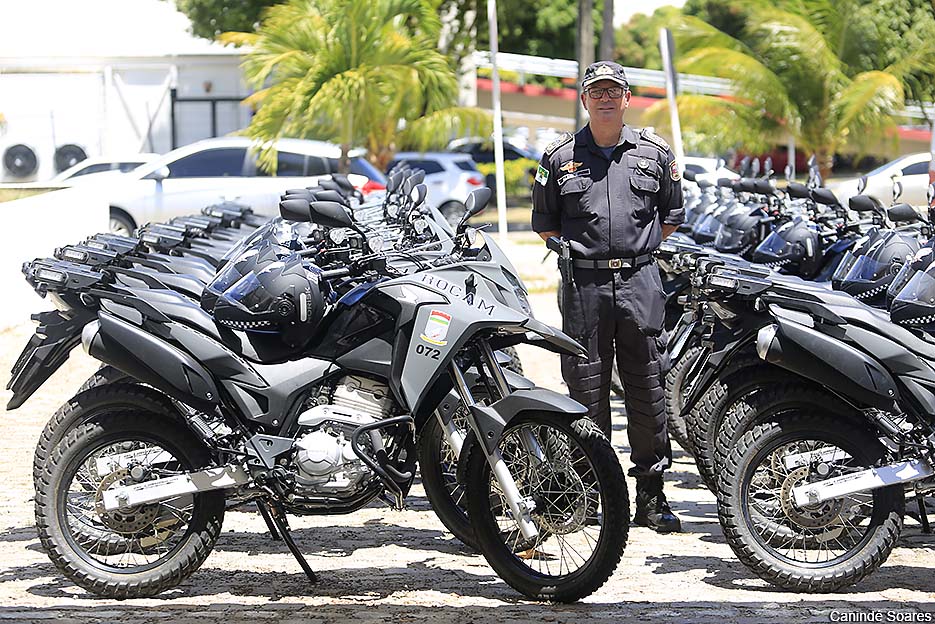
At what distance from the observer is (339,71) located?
727 inches

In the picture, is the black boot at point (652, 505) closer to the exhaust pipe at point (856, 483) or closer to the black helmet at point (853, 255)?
the exhaust pipe at point (856, 483)

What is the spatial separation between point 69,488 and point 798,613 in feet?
8.82

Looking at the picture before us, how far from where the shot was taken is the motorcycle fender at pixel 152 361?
5.06 m

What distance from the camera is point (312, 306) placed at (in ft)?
17.0

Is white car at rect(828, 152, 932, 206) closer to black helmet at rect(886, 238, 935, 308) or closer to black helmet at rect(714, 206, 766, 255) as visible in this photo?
black helmet at rect(714, 206, 766, 255)

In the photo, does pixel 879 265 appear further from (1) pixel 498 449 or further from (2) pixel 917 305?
(1) pixel 498 449

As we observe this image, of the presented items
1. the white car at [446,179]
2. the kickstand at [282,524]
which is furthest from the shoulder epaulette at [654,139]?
the white car at [446,179]

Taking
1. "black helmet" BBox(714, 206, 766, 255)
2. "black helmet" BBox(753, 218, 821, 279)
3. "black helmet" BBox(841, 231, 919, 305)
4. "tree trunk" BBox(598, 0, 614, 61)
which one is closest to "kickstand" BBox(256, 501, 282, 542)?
"black helmet" BBox(841, 231, 919, 305)

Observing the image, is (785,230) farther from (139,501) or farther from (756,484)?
(139,501)

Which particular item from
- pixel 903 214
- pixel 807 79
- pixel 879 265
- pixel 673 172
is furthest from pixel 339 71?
pixel 673 172

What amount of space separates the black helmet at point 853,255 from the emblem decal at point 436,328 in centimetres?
309

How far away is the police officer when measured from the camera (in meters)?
5.98

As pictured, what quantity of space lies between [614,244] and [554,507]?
1.45 m

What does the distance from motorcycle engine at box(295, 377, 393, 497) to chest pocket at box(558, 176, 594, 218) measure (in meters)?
1.38
